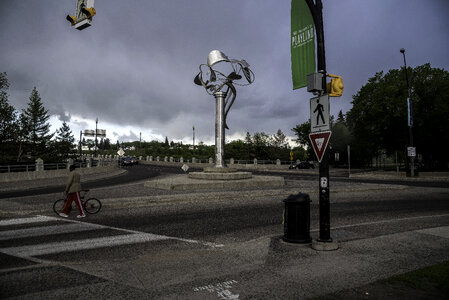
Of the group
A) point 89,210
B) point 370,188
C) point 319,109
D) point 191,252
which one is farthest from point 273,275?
point 370,188

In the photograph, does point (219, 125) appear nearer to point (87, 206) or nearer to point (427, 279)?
point (87, 206)

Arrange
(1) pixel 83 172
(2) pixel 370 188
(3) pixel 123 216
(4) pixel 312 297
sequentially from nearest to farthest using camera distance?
(4) pixel 312 297, (3) pixel 123 216, (2) pixel 370 188, (1) pixel 83 172

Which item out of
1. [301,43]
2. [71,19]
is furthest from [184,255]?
[71,19]

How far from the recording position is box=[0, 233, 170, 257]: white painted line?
218 inches

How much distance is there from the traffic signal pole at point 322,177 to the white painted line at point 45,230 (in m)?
5.51

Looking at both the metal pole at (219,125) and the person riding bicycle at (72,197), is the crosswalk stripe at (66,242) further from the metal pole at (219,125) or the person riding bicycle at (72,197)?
the metal pole at (219,125)

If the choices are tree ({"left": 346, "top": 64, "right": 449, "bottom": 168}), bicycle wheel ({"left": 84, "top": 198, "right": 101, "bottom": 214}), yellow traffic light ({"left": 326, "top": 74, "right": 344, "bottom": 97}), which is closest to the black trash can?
yellow traffic light ({"left": 326, "top": 74, "right": 344, "bottom": 97})

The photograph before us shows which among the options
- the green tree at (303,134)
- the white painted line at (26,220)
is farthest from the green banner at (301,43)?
the green tree at (303,134)

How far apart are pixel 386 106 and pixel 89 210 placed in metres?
36.0

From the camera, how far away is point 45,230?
7215 mm

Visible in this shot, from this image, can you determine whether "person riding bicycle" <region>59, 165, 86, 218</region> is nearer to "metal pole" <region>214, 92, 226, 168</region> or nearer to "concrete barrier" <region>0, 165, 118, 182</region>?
"metal pole" <region>214, 92, 226, 168</region>

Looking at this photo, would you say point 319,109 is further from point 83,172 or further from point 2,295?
point 83,172

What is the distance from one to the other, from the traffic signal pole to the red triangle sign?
0.25 ft

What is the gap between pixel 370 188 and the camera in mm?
16828
